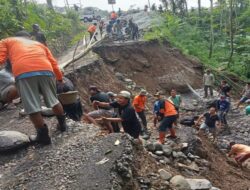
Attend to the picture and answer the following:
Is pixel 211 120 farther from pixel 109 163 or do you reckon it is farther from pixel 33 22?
pixel 33 22

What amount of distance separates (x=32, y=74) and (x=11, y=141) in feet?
3.88

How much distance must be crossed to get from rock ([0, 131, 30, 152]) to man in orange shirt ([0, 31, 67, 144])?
0.77ft

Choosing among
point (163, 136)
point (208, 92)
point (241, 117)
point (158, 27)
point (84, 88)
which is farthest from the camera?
point (158, 27)

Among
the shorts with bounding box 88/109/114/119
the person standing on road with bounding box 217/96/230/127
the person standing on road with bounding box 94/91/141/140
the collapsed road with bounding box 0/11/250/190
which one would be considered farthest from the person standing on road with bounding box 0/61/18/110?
the person standing on road with bounding box 217/96/230/127

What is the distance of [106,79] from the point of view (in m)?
16.2

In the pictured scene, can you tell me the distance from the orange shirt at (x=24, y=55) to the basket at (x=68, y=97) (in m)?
1.36

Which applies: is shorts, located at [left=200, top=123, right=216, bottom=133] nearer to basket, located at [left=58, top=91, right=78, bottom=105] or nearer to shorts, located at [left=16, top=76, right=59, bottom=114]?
basket, located at [left=58, top=91, right=78, bottom=105]

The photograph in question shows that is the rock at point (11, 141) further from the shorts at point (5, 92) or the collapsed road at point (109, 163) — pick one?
the shorts at point (5, 92)

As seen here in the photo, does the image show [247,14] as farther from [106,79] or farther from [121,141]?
[121,141]

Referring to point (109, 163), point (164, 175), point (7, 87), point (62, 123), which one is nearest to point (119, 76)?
point (7, 87)

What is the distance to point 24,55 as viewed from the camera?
17.1 ft

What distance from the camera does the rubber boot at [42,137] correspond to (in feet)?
17.9

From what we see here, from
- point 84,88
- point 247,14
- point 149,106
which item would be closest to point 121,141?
point 84,88

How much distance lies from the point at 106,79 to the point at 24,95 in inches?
435
